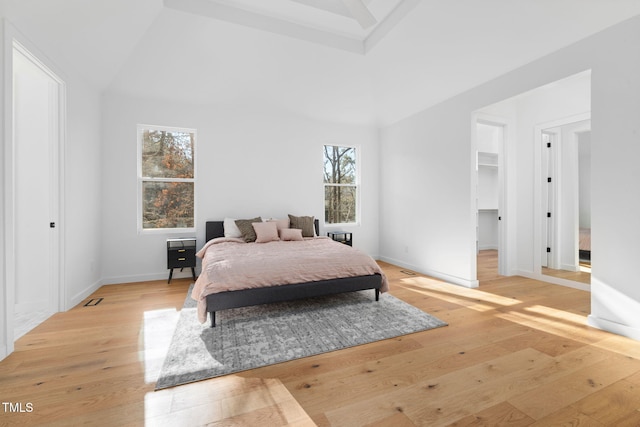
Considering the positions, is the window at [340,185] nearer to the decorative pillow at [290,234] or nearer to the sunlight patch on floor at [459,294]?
the decorative pillow at [290,234]

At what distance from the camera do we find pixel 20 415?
4.90 ft

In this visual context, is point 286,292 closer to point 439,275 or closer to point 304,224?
point 304,224

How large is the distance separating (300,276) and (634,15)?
3.70 meters

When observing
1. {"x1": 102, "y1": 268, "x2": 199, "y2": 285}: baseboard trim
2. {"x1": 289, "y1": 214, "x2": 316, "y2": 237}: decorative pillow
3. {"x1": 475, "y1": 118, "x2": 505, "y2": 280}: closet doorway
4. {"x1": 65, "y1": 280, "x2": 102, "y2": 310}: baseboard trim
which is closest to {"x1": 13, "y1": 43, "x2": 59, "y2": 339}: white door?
{"x1": 65, "y1": 280, "x2": 102, "y2": 310}: baseboard trim

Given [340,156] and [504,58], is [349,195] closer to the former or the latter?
[340,156]

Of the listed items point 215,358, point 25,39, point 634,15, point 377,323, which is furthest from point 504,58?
point 25,39

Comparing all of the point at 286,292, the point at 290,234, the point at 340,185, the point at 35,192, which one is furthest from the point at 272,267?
the point at 340,185

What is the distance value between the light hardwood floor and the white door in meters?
0.60

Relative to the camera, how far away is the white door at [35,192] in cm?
289

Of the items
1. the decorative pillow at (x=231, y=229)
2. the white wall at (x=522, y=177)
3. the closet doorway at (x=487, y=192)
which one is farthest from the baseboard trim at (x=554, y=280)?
the decorative pillow at (x=231, y=229)

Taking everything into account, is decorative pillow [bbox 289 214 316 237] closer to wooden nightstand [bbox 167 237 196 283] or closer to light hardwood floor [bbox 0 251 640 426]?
wooden nightstand [bbox 167 237 196 283]

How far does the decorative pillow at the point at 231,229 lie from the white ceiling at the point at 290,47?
1.98 metres

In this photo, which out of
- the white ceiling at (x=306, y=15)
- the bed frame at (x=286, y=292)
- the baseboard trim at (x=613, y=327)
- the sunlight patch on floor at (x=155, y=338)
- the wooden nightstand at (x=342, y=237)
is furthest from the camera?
the wooden nightstand at (x=342, y=237)

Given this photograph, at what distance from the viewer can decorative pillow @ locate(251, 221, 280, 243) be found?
161 inches
